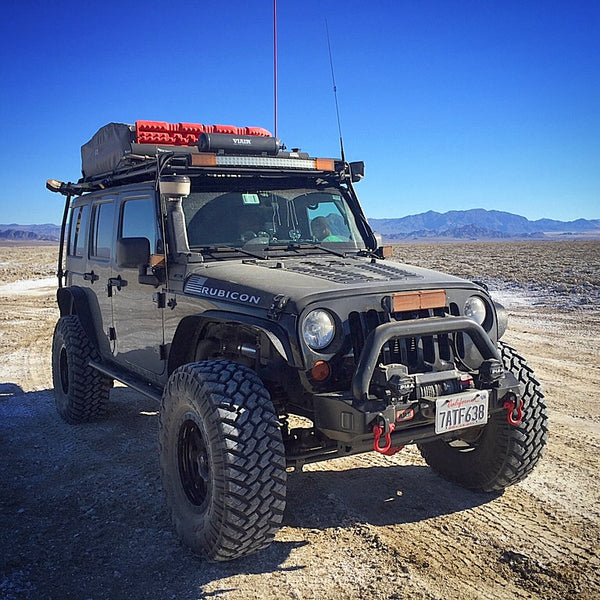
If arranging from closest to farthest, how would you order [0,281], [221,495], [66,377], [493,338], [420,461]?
[221,495], [493,338], [420,461], [66,377], [0,281]

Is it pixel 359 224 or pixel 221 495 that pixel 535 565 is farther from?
pixel 359 224

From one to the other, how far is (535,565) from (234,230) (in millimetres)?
3006

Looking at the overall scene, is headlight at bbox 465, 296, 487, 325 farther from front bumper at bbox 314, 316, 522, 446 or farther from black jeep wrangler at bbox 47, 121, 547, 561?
front bumper at bbox 314, 316, 522, 446

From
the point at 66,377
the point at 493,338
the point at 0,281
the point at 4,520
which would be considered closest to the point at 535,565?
the point at 493,338

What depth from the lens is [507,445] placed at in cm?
445

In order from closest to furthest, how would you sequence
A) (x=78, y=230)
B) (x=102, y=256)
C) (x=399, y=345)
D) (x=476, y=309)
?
1. (x=399, y=345)
2. (x=476, y=309)
3. (x=102, y=256)
4. (x=78, y=230)

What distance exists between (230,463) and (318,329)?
34.8 inches

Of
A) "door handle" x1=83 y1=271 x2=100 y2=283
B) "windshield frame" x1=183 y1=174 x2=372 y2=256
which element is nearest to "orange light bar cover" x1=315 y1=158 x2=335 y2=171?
"windshield frame" x1=183 y1=174 x2=372 y2=256

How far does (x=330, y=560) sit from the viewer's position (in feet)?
12.7

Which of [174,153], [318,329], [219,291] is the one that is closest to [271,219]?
[174,153]

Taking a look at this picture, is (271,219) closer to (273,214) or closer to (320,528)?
(273,214)

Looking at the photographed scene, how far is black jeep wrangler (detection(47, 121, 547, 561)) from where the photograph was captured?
12.0 feet

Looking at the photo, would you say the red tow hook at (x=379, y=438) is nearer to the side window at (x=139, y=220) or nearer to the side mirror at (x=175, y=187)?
the side mirror at (x=175, y=187)

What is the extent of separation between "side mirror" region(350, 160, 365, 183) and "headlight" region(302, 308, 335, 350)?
2240 mm
